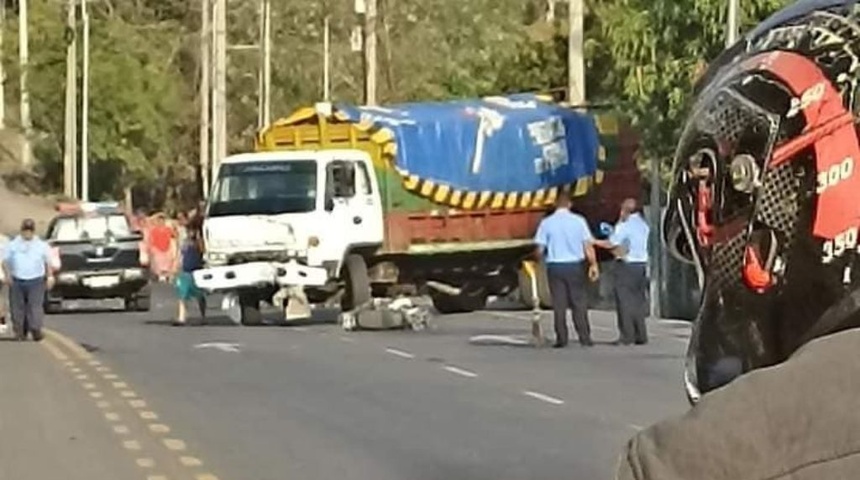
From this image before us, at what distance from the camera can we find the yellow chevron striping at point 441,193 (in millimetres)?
33594

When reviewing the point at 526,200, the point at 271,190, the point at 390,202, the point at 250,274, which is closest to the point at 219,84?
the point at 526,200

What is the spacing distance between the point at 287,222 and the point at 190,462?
1772 cm

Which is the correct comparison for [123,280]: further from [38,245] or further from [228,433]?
[228,433]

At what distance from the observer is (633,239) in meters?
26.0

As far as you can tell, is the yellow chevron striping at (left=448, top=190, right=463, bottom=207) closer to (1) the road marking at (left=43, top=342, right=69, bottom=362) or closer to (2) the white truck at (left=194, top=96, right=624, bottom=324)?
(2) the white truck at (left=194, top=96, right=624, bottom=324)

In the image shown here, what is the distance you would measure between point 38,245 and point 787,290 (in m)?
27.1

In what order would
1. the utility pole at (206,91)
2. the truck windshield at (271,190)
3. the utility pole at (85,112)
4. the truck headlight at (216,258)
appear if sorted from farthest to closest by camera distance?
the utility pole at (85,112)
the utility pole at (206,91)
the truck windshield at (271,190)
the truck headlight at (216,258)

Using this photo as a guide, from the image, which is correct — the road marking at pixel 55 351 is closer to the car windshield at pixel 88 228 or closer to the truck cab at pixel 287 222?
the truck cab at pixel 287 222

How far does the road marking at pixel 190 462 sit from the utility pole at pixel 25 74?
60625mm

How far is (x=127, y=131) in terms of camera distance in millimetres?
75375

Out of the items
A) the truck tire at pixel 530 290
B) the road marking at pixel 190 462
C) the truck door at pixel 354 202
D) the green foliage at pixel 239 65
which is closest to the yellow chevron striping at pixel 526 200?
the truck tire at pixel 530 290

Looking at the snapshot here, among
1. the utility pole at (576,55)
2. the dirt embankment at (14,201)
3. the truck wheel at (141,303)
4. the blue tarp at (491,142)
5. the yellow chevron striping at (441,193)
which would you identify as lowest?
the truck wheel at (141,303)

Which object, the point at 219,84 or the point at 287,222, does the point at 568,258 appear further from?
the point at 219,84

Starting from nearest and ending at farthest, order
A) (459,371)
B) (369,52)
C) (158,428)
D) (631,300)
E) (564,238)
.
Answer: (158,428) → (459,371) → (564,238) → (631,300) → (369,52)
